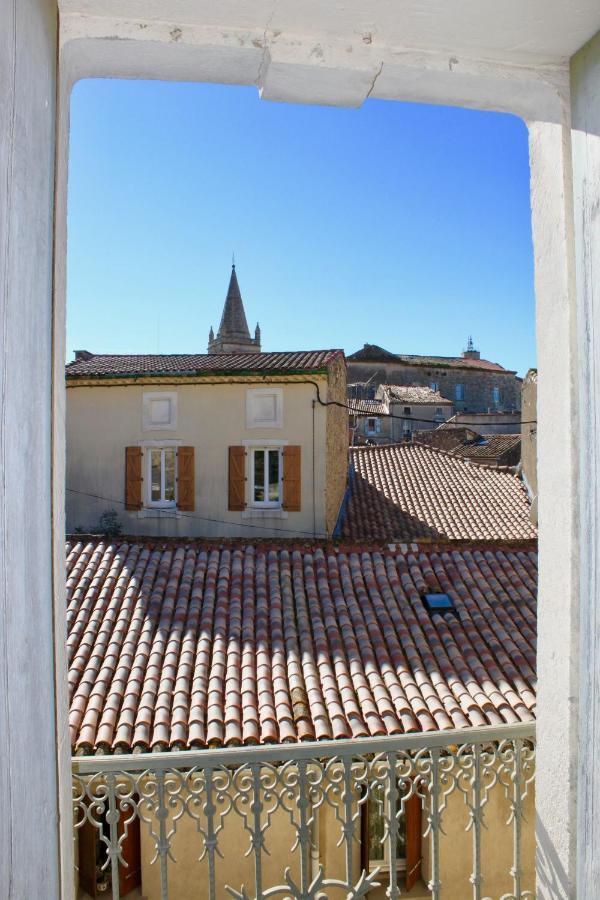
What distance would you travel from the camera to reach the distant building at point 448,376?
4356 centimetres

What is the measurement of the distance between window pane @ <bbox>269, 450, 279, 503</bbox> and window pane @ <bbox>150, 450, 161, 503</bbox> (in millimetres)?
2301

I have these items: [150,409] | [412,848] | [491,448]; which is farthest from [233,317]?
[412,848]

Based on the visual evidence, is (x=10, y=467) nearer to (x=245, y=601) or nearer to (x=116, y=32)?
(x=116, y=32)

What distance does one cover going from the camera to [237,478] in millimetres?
12312

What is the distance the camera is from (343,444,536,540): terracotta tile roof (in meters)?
12.7

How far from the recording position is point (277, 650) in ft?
22.0

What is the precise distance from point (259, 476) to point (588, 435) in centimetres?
1153

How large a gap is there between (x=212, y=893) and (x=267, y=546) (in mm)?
7321

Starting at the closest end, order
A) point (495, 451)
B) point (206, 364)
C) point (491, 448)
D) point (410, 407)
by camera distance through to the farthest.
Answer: point (206, 364) < point (495, 451) < point (491, 448) < point (410, 407)

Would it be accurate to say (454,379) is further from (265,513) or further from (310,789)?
(310,789)

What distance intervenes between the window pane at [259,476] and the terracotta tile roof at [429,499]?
1846 millimetres

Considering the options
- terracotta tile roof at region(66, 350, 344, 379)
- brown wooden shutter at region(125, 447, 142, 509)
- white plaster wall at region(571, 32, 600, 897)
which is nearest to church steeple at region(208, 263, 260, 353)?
terracotta tile roof at region(66, 350, 344, 379)

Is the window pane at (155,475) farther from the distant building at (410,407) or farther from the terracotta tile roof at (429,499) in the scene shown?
the distant building at (410,407)

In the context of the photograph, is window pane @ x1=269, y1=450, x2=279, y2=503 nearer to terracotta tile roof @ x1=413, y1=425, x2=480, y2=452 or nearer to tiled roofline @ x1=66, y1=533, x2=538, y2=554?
tiled roofline @ x1=66, y1=533, x2=538, y2=554
